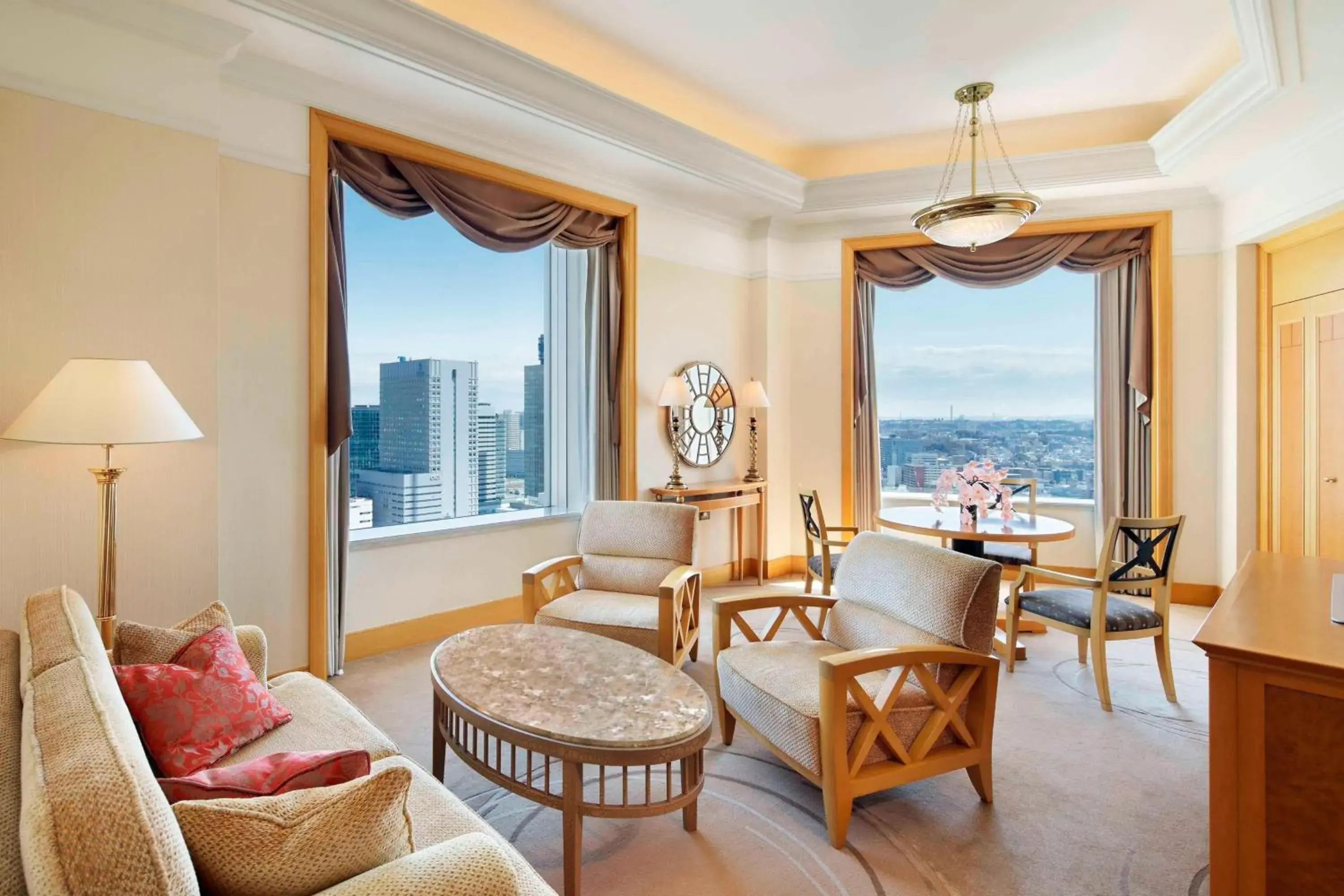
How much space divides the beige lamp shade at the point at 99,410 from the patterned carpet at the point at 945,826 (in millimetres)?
1477

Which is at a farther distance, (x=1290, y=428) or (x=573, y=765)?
(x=1290, y=428)

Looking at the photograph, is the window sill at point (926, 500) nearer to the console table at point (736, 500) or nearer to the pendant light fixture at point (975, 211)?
the console table at point (736, 500)

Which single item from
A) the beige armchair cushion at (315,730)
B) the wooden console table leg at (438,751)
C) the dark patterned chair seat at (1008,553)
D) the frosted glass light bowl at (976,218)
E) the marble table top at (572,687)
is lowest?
the wooden console table leg at (438,751)

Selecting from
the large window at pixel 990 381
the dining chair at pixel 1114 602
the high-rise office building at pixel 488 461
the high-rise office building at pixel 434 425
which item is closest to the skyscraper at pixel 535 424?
the high-rise office building at pixel 488 461

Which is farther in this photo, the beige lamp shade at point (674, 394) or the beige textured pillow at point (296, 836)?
the beige lamp shade at point (674, 394)

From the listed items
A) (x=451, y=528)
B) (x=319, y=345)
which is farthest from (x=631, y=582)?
(x=319, y=345)

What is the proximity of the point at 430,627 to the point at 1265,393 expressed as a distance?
544 cm

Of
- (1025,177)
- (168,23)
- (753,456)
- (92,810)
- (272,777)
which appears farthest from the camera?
(753,456)

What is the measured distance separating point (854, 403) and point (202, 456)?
4438 millimetres

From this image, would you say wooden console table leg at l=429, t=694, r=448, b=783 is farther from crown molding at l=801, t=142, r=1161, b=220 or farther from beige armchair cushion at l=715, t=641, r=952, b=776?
crown molding at l=801, t=142, r=1161, b=220

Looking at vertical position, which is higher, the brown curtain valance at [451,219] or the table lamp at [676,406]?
the brown curtain valance at [451,219]

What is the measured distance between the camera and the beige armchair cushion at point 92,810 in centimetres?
81

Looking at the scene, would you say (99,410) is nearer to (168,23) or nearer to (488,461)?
(168,23)

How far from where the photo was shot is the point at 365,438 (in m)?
4.02
